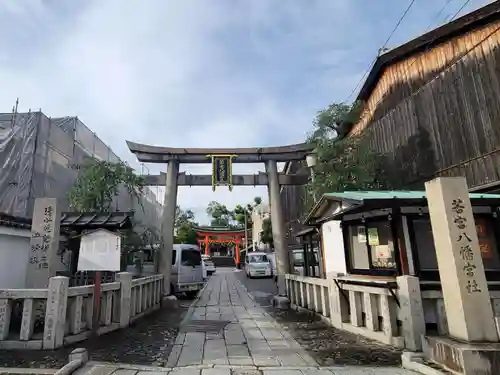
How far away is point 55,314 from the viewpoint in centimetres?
581

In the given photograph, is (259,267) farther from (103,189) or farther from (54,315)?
(54,315)

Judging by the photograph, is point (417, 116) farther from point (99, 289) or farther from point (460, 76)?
point (99, 289)

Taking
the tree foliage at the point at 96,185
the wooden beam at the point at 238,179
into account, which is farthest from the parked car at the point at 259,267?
the tree foliage at the point at 96,185

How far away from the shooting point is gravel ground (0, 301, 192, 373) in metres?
5.10

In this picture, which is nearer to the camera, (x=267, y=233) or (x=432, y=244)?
(x=432, y=244)

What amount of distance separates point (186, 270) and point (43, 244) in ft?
27.6

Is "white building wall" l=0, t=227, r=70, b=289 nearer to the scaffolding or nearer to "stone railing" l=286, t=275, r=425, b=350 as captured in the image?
the scaffolding

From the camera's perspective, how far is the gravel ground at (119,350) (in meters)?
5.10

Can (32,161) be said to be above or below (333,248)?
above

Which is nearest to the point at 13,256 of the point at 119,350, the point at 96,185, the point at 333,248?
the point at 96,185

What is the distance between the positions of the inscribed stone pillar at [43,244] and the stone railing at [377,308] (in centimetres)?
639

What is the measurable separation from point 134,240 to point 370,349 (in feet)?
33.4

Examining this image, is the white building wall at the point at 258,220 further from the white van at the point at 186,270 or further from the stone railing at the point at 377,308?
the stone railing at the point at 377,308

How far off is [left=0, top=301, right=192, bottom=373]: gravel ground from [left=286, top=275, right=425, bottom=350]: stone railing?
384 cm
